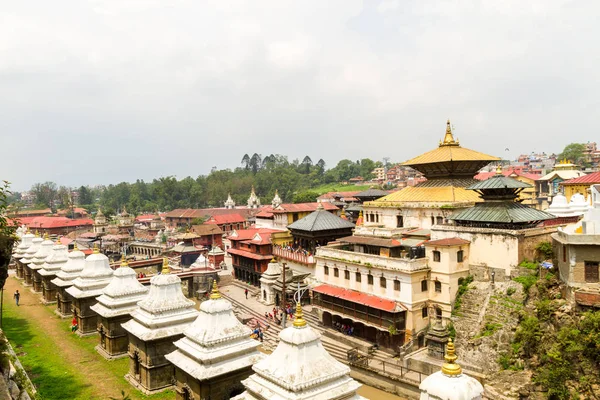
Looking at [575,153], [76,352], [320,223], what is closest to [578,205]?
[320,223]

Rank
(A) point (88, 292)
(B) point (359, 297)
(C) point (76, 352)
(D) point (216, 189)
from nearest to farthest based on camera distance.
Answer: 1. (C) point (76, 352)
2. (A) point (88, 292)
3. (B) point (359, 297)
4. (D) point (216, 189)

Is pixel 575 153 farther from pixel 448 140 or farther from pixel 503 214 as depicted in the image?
pixel 503 214

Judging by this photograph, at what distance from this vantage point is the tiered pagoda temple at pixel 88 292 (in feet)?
90.4

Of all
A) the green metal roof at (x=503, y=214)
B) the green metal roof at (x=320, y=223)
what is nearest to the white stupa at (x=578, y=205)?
the green metal roof at (x=503, y=214)

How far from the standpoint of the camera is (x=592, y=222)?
2177 centimetres

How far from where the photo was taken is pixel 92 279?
28.2m

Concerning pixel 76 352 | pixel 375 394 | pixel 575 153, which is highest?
pixel 575 153

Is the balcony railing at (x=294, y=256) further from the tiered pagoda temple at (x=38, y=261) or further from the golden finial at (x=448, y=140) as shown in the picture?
the tiered pagoda temple at (x=38, y=261)

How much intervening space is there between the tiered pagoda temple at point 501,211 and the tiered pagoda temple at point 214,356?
17.7m

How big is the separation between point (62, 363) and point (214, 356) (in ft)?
43.1

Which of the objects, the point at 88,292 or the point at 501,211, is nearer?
the point at 501,211

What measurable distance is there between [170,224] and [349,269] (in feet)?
259

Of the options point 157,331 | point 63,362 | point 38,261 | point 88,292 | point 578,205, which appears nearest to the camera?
point 157,331

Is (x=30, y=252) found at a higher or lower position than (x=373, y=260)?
lower
